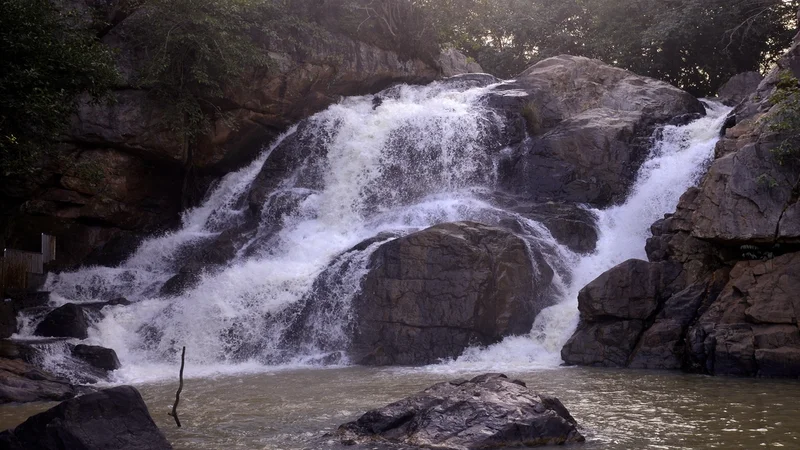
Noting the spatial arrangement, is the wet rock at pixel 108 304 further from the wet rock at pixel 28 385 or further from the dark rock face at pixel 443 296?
the dark rock face at pixel 443 296

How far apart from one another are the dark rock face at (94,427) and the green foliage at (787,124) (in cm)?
1214

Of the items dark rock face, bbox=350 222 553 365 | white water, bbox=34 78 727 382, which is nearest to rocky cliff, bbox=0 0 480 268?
white water, bbox=34 78 727 382

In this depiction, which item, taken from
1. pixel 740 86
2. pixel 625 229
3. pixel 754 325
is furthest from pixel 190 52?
pixel 740 86

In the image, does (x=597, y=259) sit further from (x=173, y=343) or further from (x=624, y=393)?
(x=173, y=343)

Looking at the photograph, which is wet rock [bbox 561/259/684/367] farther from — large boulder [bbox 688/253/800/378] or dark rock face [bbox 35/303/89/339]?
dark rock face [bbox 35/303/89/339]

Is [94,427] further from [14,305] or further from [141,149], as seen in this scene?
[141,149]

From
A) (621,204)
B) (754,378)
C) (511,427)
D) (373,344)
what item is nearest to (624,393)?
(754,378)

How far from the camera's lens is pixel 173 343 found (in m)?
17.3

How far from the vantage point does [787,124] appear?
14.8 metres

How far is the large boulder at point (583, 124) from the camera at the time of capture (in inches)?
857

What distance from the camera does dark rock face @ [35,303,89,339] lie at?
55.8ft

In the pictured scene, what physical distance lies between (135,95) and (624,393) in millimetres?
17218

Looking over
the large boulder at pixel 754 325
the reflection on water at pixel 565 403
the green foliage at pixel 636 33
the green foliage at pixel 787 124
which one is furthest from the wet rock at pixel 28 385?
the green foliage at pixel 636 33

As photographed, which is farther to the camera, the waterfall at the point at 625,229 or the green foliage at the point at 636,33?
the green foliage at the point at 636,33
